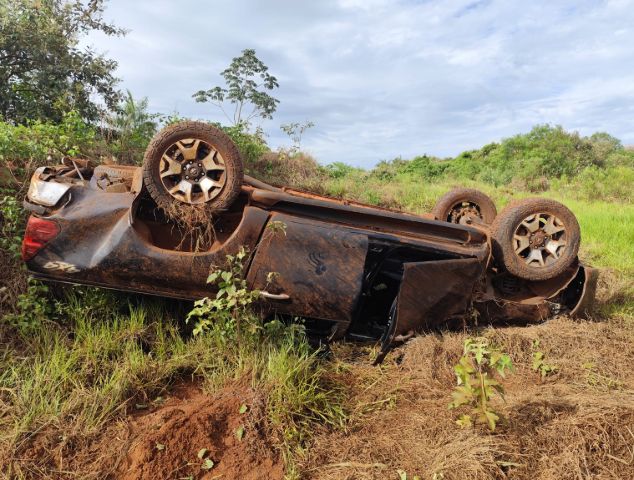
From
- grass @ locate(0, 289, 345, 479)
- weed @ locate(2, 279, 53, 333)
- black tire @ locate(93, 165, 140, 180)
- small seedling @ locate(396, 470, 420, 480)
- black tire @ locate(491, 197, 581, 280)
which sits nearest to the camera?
small seedling @ locate(396, 470, 420, 480)

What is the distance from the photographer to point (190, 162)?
2.92 metres

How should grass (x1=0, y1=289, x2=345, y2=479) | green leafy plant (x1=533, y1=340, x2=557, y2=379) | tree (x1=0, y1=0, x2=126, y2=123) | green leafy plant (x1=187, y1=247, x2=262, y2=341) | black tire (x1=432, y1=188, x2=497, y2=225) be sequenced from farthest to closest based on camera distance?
tree (x1=0, y1=0, x2=126, y2=123), black tire (x1=432, y1=188, x2=497, y2=225), green leafy plant (x1=533, y1=340, x2=557, y2=379), green leafy plant (x1=187, y1=247, x2=262, y2=341), grass (x1=0, y1=289, x2=345, y2=479)

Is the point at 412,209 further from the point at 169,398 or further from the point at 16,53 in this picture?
the point at 16,53

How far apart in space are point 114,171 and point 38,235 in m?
0.84

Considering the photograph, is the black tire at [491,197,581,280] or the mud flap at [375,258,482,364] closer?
the mud flap at [375,258,482,364]

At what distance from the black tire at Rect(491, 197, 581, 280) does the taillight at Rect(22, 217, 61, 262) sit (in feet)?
11.6

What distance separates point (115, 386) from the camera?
8.48 ft

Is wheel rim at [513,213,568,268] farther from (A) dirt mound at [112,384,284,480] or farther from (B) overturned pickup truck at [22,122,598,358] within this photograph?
(A) dirt mound at [112,384,284,480]

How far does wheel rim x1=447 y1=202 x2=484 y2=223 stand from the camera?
5137 millimetres

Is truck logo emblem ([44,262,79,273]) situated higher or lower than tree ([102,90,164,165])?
lower

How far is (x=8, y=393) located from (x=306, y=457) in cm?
199

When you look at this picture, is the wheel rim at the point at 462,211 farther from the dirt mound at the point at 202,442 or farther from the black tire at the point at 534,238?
the dirt mound at the point at 202,442

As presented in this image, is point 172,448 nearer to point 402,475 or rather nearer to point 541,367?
point 402,475

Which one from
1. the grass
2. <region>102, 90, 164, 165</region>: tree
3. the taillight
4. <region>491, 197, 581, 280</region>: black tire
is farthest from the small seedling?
<region>102, 90, 164, 165</region>: tree
